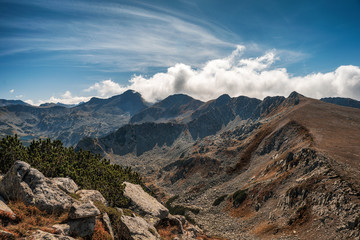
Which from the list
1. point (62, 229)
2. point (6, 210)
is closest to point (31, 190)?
point (6, 210)

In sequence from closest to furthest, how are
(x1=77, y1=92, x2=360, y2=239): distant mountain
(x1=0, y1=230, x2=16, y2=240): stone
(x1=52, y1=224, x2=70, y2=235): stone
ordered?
1. (x1=0, y1=230, x2=16, y2=240): stone
2. (x1=52, y1=224, x2=70, y2=235): stone
3. (x1=77, y1=92, x2=360, y2=239): distant mountain

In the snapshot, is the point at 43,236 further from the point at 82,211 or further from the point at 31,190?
the point at 31,190

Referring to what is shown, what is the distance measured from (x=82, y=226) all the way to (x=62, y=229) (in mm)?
1557

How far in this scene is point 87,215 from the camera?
629 inches

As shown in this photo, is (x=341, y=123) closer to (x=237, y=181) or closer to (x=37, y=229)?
(x=237, y=181)

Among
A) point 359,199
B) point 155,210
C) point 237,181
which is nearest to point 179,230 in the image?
point 155,210

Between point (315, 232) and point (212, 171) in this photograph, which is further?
point (212, 171)

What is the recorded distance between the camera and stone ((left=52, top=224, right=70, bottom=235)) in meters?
14.5

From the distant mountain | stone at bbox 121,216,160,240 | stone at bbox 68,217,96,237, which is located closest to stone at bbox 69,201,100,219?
stone at bbox 68,217,96,237

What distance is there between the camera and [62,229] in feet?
49.0

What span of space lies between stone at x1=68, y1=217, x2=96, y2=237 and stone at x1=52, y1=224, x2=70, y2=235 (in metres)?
0.33

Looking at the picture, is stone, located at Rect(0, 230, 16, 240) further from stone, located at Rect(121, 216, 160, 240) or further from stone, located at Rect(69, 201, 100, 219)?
stone, located at Rect(121, 216, 160, 240)

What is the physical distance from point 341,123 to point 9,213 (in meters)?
141

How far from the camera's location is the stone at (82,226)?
15670 mm
